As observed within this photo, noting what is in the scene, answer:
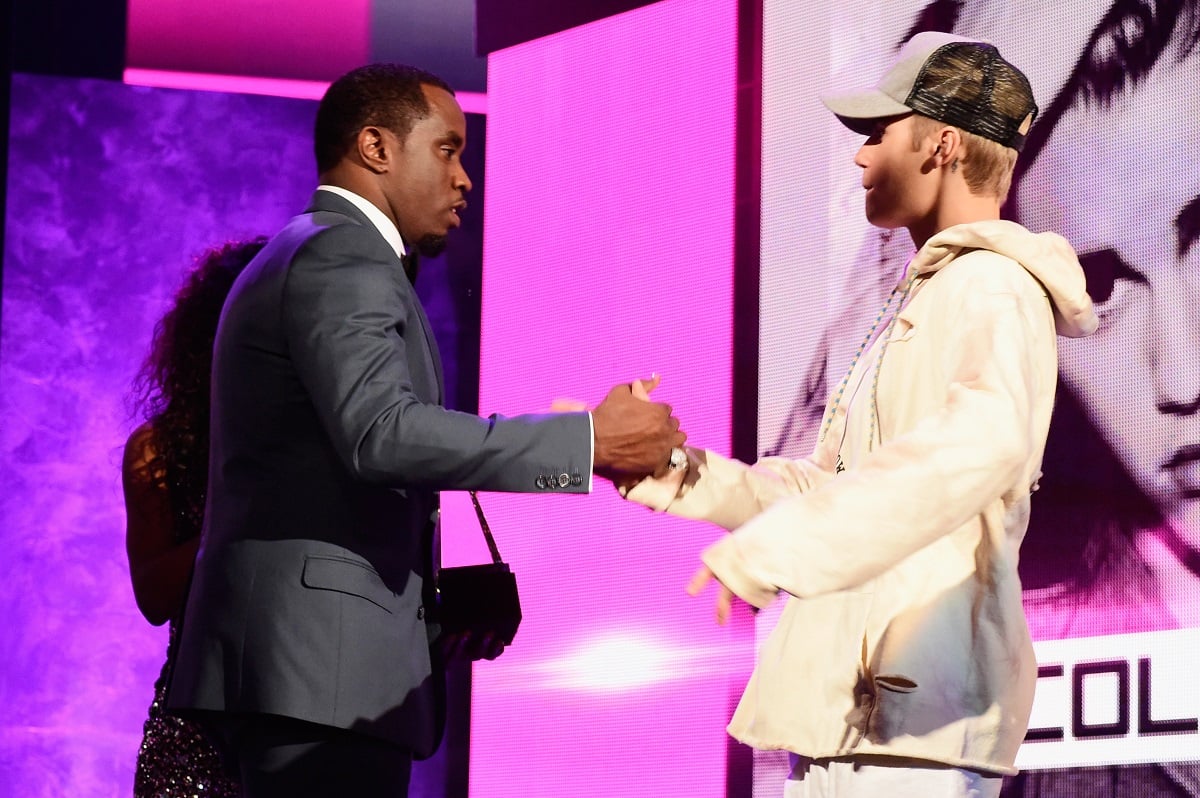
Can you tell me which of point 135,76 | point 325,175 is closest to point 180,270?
point 135,76

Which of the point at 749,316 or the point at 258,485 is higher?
the point at 749,316

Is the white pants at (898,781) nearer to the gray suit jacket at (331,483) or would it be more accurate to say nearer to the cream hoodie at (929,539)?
the cream hoodie at (929,539)

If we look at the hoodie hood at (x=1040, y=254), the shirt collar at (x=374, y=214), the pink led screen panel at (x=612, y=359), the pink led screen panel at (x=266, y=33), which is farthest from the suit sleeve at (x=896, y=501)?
the pink led screen panel at (x=266, y=33)

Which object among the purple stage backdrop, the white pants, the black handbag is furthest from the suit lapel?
the purple stage backdrop

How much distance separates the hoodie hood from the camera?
2.03m

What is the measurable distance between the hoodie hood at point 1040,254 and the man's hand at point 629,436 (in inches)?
19.7

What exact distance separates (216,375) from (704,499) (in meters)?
0.78

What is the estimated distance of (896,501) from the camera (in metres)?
1.79

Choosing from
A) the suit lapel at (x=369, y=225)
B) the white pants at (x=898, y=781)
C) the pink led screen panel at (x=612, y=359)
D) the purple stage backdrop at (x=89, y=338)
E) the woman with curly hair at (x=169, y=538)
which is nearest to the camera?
the white pants at (x=898, y=781)

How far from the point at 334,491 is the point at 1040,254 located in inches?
40.6

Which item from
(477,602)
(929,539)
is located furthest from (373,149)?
(929,539)

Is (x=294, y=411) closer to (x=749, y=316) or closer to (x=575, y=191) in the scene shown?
(x=749, y=316)

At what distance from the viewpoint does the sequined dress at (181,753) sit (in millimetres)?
2930

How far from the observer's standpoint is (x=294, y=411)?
2207mm
